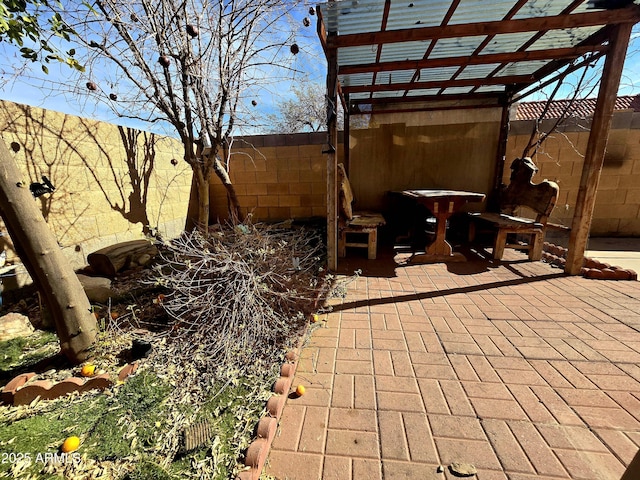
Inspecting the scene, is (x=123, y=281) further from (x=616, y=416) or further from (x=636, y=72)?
(x=636, y=72)

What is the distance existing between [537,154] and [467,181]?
49.0 inches

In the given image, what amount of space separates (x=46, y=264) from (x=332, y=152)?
265 cm

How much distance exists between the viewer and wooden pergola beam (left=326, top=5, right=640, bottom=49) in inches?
99.6

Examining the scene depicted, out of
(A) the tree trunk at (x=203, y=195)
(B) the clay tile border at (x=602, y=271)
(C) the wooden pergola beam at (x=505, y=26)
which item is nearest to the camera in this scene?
(C) the wooden pergola beam at (x=505, y=26)

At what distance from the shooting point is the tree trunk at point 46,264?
1522mm

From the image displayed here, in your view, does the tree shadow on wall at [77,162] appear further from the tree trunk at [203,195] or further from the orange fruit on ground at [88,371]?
the orange fruit on ground at [88,371]

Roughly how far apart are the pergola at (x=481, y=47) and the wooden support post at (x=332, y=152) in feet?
0.04

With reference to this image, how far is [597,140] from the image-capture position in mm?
2912

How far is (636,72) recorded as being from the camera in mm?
3373

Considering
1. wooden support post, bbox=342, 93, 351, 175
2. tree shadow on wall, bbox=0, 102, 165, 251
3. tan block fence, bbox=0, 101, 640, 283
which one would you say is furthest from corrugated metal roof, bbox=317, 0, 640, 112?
tree shadow on wall, bbox=0, 102, 165, 251

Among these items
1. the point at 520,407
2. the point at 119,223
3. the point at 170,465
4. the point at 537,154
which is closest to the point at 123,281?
the point at 119,223

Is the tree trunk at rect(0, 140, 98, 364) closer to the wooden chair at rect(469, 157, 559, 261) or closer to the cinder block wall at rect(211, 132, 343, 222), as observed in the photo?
the cinder block wall at rect(211, 132, 343, 222)

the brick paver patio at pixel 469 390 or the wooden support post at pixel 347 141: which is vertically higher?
the wooden support post at pixel 347 141

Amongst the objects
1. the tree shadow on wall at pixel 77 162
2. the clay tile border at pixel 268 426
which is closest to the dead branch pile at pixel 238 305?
the clay tile border at pixel 268 426
